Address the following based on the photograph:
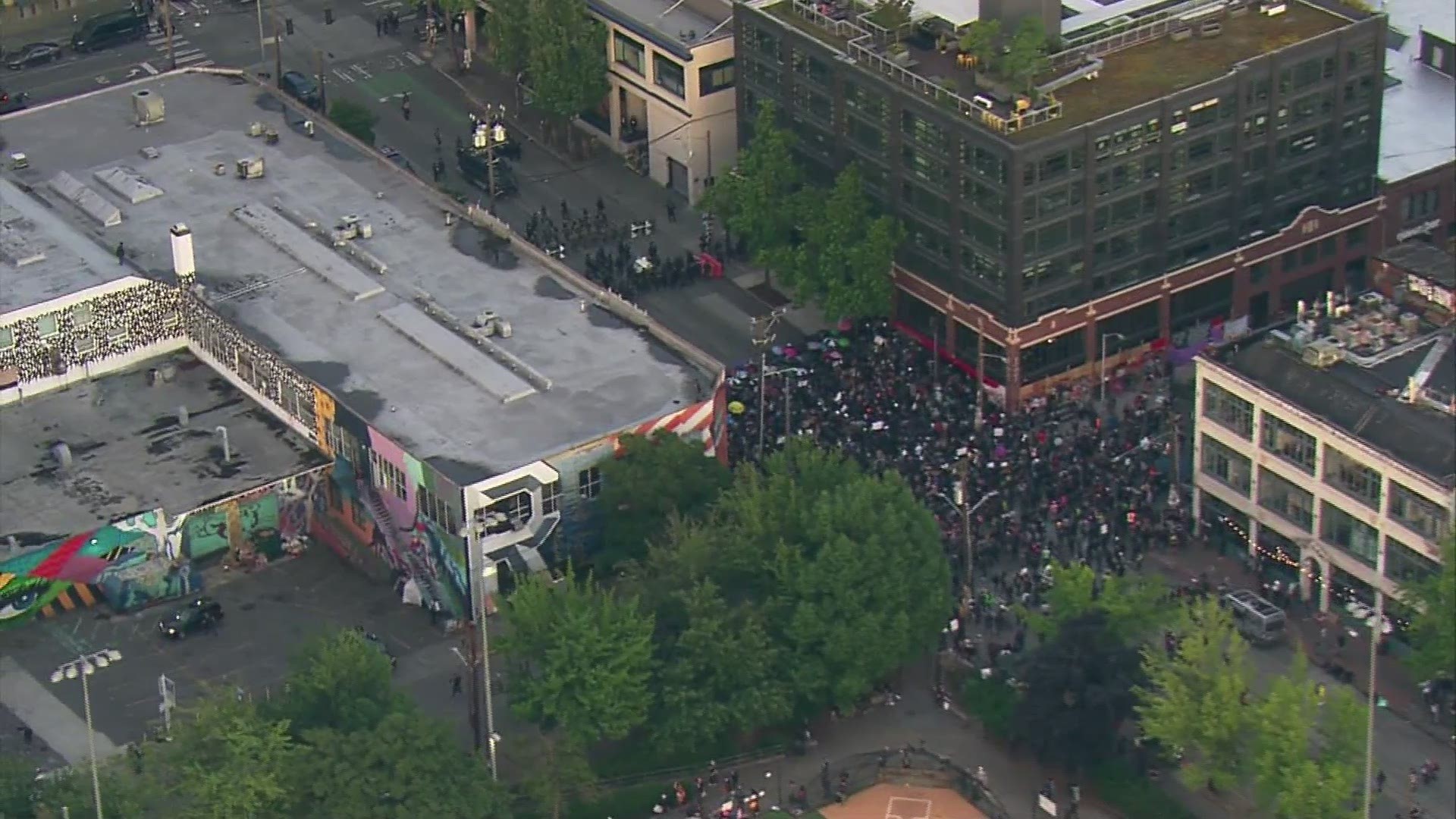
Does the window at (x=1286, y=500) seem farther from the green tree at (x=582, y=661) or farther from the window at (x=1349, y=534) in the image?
the green tree at (x=582, y=661)

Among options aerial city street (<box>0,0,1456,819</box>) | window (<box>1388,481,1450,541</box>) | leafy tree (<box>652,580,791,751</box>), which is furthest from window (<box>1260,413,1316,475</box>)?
leafy tree (<box>652,580,791,751</box>)

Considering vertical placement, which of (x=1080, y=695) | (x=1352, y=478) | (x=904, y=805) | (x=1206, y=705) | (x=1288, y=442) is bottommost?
(x=904, y=805)

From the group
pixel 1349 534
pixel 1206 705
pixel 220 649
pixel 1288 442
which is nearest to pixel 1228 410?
pixel 1288 442

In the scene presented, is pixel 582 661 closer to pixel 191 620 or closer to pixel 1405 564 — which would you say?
pixel 191 620

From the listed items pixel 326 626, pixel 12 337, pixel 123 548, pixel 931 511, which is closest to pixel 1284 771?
pixel 931 511

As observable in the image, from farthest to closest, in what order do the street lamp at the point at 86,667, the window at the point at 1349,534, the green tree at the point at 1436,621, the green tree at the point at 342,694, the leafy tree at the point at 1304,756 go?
the window at the point at 1349,534 < the street lamp at the point at 86,667 < the green tree at the point at 1436,621 < the green tree at the point at 342,694 < the leafy tree at the point at 1304,756

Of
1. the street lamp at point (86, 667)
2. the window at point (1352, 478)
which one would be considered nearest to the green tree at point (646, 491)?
the street lamp at point (86, 667)
